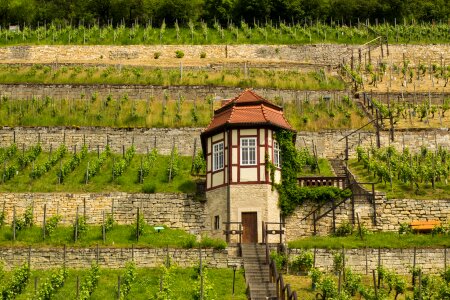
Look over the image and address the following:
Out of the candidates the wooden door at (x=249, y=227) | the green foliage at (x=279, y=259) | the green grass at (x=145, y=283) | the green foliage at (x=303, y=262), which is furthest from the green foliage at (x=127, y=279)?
the wooden door at (x=249, y=227)

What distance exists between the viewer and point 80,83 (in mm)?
58375

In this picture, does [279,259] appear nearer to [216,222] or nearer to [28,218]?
[216,222]

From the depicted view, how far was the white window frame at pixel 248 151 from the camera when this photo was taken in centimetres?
3972

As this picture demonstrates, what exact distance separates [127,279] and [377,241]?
40.0 feet

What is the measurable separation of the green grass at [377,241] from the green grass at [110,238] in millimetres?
4428

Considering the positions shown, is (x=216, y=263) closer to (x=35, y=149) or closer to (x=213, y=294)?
(x=213, y=294)

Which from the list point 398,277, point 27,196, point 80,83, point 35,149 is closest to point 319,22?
point 80,83

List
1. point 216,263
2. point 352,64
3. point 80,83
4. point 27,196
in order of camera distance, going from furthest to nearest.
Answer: point 352,64
point 80,83
point 27,196
point 216,263

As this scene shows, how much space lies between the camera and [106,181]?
43.8 metres

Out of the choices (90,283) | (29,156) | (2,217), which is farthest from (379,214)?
(29,156)

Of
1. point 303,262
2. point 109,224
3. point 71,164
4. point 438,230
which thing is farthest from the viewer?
point 71,164

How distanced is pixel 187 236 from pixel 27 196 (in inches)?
351

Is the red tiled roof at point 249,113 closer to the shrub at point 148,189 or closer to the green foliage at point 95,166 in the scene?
the shrub at point 148,189

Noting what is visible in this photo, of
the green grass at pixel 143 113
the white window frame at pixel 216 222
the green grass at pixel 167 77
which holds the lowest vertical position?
the white window frame at pixel 216 222
